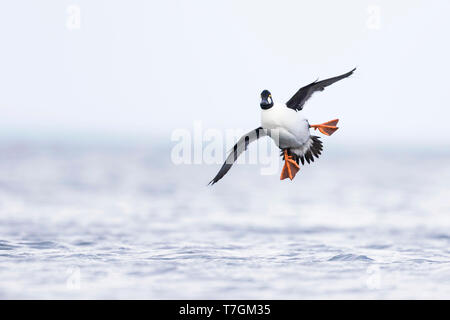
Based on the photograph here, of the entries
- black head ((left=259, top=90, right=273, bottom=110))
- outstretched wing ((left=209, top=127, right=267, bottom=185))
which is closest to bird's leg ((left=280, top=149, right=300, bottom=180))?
outstretched wing ((left=209, top=127, right=267, bottom=185))

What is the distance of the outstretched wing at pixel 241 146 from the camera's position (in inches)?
562

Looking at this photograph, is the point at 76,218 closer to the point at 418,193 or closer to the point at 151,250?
the point at 151,250

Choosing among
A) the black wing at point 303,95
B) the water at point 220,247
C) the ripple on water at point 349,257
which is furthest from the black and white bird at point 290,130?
the ripple on water at point 349,257

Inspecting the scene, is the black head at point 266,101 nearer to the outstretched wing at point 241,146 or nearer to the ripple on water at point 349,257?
the outstretched wing at point 241,146

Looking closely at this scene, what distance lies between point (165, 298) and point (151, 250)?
4870 mm

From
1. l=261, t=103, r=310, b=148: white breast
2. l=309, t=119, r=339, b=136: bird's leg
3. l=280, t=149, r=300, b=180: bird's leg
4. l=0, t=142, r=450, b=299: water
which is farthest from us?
l=0, t=142, r=450, b=299: water

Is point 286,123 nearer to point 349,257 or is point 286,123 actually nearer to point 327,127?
point 327,127

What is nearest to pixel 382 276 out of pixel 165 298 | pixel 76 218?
pixel 165 298

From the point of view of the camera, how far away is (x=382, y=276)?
16500 mm

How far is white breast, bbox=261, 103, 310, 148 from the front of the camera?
44.5 ft

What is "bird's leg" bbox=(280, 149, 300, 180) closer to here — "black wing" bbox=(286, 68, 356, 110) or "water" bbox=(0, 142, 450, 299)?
"black wing" bbox=(286, 68, 356, 110)

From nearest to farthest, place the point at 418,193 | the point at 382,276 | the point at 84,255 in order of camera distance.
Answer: the point at 382,276 < the point at 84,255 < the point at 418,193
